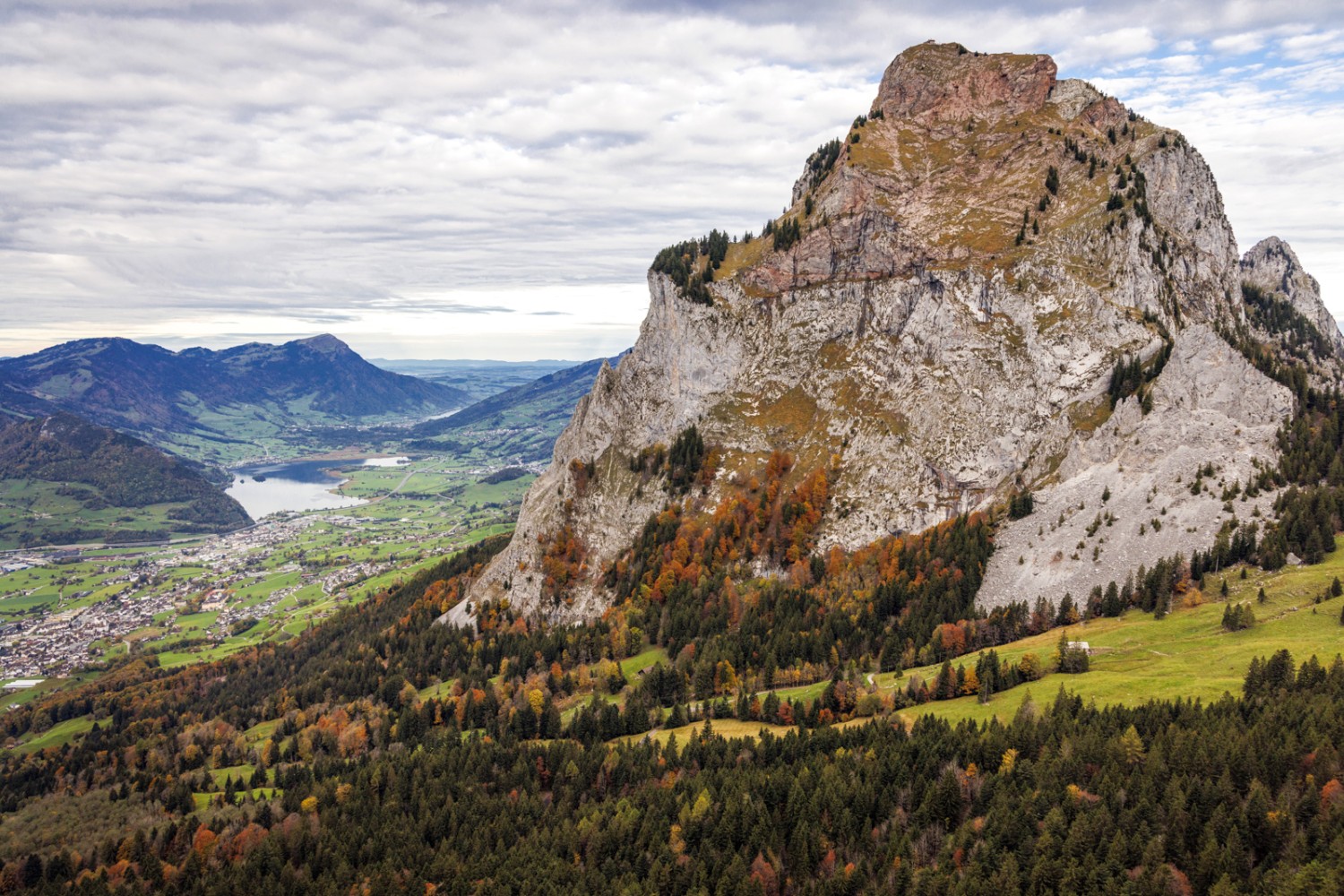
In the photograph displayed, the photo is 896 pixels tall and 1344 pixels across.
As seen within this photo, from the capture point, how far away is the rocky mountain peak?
171 metres

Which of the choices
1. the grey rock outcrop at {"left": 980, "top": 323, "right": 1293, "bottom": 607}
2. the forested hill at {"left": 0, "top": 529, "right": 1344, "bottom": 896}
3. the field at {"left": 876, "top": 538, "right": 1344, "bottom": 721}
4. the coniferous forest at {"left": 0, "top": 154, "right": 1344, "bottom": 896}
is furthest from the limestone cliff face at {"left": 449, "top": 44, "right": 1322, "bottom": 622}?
the forested hill at {"left": 0, "top": 529, "right": 1344, "bottom": 896}

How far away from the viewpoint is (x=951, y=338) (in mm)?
144250

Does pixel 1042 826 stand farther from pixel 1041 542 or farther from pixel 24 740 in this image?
pixel 24 740

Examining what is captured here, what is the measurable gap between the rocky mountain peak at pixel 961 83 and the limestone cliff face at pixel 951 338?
1.72 feet

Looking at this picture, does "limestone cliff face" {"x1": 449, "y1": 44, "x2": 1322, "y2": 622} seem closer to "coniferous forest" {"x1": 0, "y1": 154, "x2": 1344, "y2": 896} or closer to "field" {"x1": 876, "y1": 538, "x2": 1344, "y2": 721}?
"coniferous forest" {"x1": 0, "y1": 154, "x2": 1344, "y2": 896}

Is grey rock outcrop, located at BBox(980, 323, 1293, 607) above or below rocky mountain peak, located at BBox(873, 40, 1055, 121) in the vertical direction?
below

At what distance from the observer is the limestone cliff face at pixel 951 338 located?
118062 millimetres

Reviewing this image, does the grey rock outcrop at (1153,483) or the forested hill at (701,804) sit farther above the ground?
the grey rock outcrop at (1153,483)

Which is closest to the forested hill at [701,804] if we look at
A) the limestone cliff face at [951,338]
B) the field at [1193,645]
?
the field at [1193,645]

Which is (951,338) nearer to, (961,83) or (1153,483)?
(1153,483)

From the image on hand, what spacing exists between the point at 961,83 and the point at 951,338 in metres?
80.4

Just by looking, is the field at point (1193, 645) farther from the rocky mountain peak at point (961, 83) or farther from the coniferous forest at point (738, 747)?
the rocky mountain peak at point (961, 83)

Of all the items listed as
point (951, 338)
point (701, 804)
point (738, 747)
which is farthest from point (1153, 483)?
point (701, 804)

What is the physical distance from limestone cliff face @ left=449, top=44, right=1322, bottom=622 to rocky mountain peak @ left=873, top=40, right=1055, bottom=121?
20.6 inches
